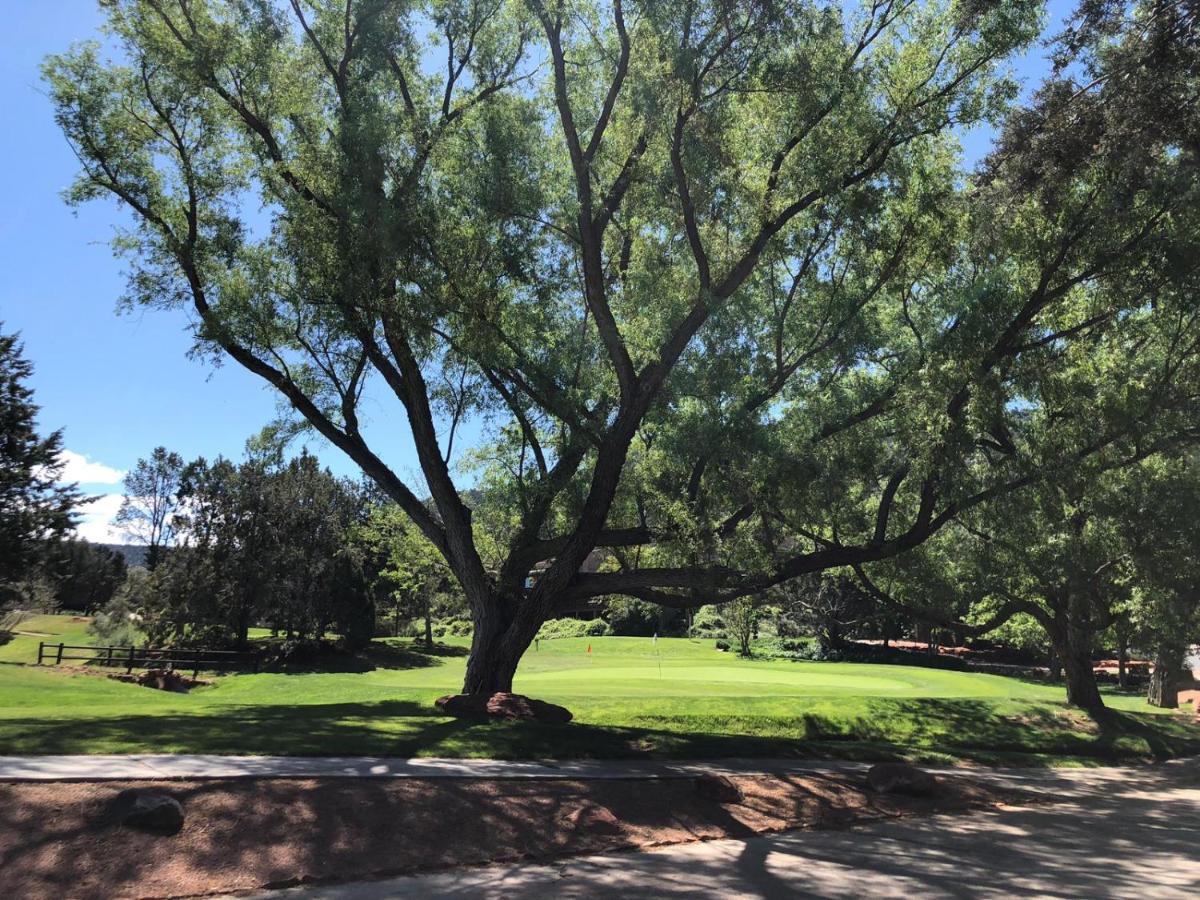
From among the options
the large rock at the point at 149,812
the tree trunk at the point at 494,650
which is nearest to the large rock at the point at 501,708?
the tree trunk at the point at 494,650

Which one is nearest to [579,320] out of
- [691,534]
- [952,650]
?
[691,534]

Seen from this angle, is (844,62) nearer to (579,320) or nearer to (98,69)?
(579,320)

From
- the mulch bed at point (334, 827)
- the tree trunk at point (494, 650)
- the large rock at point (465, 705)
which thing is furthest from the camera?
the tree trunk at point (494, 650)

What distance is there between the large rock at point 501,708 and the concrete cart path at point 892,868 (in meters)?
6.12

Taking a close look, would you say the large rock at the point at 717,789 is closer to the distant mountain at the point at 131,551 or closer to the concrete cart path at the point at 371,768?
the concrete cart path at the point at 371,768

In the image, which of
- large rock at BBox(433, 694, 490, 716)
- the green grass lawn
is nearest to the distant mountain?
the green grass lawn

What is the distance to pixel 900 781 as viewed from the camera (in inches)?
445

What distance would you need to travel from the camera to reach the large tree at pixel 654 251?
12.9m

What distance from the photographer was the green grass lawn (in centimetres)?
1060

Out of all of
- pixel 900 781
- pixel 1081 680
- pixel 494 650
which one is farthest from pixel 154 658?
pixel 1081 680

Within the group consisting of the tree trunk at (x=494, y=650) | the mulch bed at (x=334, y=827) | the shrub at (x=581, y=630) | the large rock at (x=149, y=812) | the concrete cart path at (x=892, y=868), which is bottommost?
the shrub at (x=581, y=630)

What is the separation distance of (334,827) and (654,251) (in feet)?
40.7

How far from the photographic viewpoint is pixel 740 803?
392 inches

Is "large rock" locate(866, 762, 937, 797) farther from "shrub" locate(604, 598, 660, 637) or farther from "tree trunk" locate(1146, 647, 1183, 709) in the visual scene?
"shrub" locate(604, 598, 660, 637)
